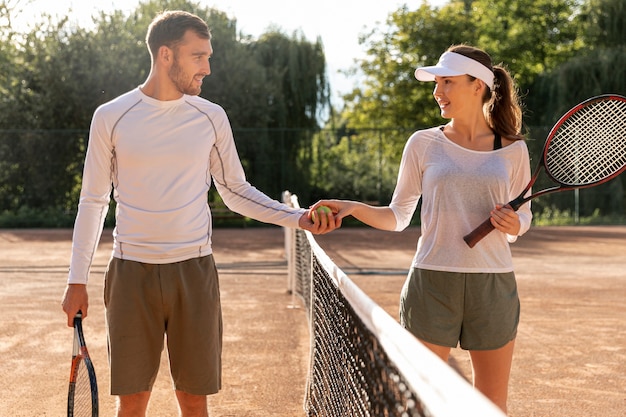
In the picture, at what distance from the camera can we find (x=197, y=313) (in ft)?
10.4

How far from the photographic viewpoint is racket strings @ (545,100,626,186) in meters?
3.86

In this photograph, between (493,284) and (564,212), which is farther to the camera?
(564,212)

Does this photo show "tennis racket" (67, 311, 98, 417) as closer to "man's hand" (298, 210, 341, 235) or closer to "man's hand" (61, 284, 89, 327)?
"man's hand" (61, 284, 89, 327)

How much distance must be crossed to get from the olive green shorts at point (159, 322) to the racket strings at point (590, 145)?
1.62 metres

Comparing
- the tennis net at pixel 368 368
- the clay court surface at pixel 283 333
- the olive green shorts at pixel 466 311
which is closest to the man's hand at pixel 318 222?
the tennis net at pixel 368 368

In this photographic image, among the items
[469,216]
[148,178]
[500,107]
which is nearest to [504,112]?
[500,107]

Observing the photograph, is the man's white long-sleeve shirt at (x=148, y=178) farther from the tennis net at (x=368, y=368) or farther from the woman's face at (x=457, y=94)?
the woman's face at (x=457, y=94)

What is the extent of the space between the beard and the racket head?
158 cm

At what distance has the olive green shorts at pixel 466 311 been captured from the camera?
3.30 metres

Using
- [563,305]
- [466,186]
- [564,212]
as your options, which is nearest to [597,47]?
[564,212]

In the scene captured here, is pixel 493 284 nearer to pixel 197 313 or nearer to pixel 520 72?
pixel 197 313

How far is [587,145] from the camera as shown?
398 centimetres

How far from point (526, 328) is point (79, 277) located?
5452 mm

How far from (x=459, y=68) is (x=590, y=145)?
2.88 ft
